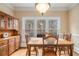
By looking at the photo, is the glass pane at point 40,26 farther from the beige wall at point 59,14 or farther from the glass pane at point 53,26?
the beige wall at point 59,14

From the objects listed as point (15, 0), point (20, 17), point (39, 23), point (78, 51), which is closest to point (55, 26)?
point (39, 23)

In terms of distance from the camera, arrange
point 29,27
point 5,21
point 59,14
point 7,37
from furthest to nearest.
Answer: point 29,27, point 59,14, point 5,21, point 7,37

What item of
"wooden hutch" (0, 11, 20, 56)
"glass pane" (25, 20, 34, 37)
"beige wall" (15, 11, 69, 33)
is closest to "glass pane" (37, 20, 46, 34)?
"glass pane" (25, 20, 34, 37)

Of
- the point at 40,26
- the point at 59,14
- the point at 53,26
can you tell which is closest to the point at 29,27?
the point at 40,26

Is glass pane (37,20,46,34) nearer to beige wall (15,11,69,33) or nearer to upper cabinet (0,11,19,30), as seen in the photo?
beige wall (15,11,69,33)

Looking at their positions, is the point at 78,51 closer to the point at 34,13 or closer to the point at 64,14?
the point at 64,14

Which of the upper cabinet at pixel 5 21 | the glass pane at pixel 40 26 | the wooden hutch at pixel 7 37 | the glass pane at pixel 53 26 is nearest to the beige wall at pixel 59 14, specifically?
the glass pane at pixel 53 26

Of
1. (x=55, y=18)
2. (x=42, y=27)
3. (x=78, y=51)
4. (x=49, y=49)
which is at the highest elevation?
(x=55, y=18)

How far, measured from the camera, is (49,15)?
857cm

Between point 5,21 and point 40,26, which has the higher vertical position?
point 5,21

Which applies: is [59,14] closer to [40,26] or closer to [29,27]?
[40,26]

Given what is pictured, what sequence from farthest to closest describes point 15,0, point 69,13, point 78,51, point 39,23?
point 39,23 < point 69,13 < point 78,51 < point 15,0

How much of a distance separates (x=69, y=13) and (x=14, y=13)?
10.6 feet

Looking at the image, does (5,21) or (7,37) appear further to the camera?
(5,21)
